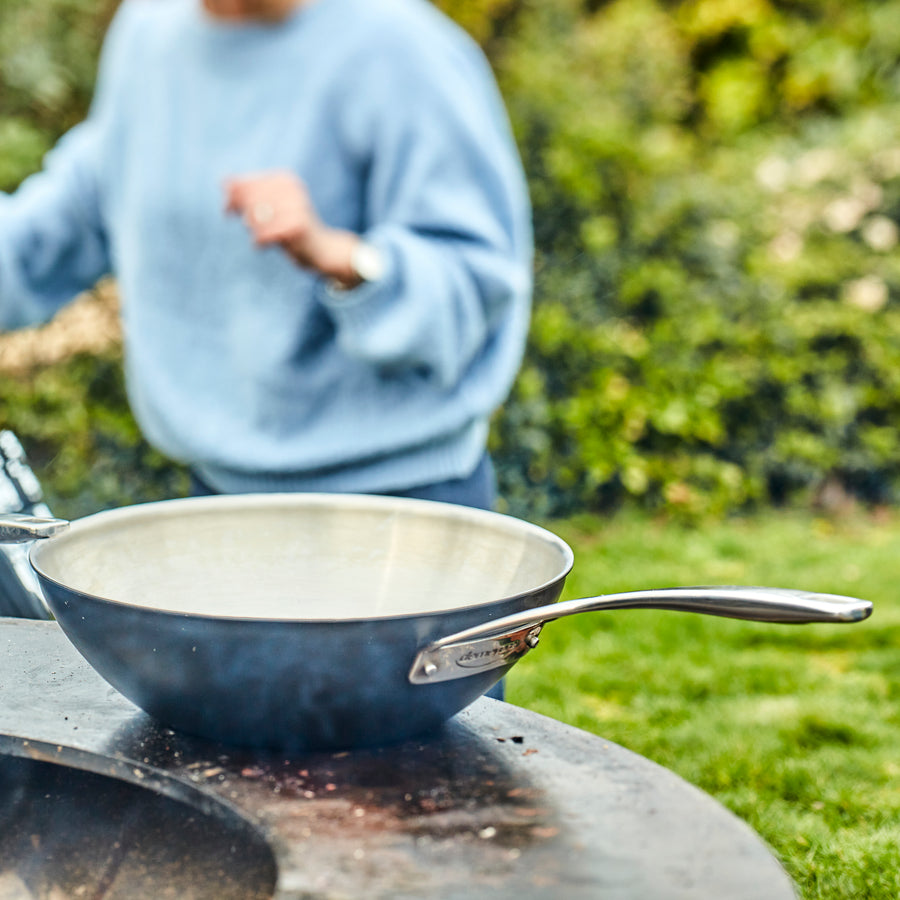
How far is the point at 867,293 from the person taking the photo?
497 centimetres

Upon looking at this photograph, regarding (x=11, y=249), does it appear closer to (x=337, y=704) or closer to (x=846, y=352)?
(x=337, y=704)

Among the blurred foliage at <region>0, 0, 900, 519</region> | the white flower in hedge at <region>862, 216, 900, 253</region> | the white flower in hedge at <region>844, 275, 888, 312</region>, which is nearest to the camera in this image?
the blurred foliage at <region>0, 0, 900, 519</region>

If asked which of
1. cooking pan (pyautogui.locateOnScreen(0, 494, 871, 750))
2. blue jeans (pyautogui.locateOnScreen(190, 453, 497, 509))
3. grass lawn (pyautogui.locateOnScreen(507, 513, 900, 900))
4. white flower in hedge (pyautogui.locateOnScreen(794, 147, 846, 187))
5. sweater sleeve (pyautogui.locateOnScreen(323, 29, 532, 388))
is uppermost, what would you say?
sweater sleeve (pyautogui.locateOnScreen(323, 29, 532, 388))

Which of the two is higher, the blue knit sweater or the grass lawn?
the blue knit sweater

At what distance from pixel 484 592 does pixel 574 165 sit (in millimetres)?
3934

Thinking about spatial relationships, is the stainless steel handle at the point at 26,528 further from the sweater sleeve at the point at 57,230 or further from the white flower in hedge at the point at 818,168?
the white flower in hedge at the point at 818,168

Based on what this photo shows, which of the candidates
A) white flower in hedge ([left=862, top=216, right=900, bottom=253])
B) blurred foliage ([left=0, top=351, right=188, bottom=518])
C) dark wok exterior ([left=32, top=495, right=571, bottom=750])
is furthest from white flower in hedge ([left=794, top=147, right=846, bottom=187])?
dark wok exterior ([left=32, top=495, right=571, bottom=750])

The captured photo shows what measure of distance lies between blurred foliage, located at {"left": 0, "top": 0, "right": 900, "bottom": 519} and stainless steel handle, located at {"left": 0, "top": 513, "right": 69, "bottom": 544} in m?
3.27

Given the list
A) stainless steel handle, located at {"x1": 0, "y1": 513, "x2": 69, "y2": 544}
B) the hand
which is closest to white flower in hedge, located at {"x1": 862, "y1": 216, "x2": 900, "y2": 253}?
the hand

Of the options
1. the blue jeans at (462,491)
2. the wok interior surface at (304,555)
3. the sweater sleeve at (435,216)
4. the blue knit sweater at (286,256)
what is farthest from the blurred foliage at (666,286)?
the wok interior surface at (304,555)

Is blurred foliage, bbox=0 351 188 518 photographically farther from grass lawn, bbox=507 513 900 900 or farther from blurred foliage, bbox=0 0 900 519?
grass lawn, bbox=507 513 900 900

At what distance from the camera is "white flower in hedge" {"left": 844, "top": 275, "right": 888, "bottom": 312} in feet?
16.3

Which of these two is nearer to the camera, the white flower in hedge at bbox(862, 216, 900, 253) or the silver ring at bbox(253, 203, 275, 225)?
the silver ring at bbox(253, 203, 275, 225)

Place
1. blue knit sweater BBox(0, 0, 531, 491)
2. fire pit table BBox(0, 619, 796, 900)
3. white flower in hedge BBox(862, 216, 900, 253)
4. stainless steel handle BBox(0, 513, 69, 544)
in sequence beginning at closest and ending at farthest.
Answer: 1. fire pit table BBox(0, 619, 796, 900)
2. stainless steel handle BBox(0, 513, 69, 544)
3. blue knit sweater BBox(0, 0, 531, 491)
4. white flower in hedge BBox(862, 216, 900, 253)
